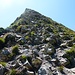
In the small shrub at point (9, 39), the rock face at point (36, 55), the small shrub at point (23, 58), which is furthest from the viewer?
the small shrub at point (9, 39)

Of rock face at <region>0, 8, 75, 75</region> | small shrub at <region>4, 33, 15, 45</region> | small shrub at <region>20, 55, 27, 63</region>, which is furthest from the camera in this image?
small shrub at <region>4, 33, 15, 45</region>

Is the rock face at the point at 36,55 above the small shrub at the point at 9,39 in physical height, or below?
below

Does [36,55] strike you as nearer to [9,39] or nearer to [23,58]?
[23,58]

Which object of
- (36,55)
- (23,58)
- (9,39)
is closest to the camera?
(23,58)

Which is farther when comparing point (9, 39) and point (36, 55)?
point (9, 39)

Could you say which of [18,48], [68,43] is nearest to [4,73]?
[18,48]

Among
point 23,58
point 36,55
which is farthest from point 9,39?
point 23,58

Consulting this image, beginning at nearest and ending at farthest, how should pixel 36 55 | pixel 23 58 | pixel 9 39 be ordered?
pixel 23 58 < pixel 36 55 < pixel 9 39

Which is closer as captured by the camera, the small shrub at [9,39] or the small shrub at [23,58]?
the small shrub at [23,58]

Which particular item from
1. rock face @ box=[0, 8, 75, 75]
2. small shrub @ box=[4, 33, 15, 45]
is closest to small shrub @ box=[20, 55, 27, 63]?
Result: rock face @ box=[0, 8, 75, 75]

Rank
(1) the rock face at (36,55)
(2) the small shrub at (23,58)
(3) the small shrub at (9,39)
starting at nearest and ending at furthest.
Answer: (1) the rock face at (36,55) → (2) the small shrub at (23,58) → (3) the small shrub at (9,39)

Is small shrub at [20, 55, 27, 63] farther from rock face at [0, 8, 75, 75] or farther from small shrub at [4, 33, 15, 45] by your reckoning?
small shrub at [4, 33, 15, 45]

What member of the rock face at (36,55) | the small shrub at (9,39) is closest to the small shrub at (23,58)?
the rock face at (36,55)

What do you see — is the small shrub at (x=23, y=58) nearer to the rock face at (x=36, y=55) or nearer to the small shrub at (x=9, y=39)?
the rock face at (x=36, y=55)
